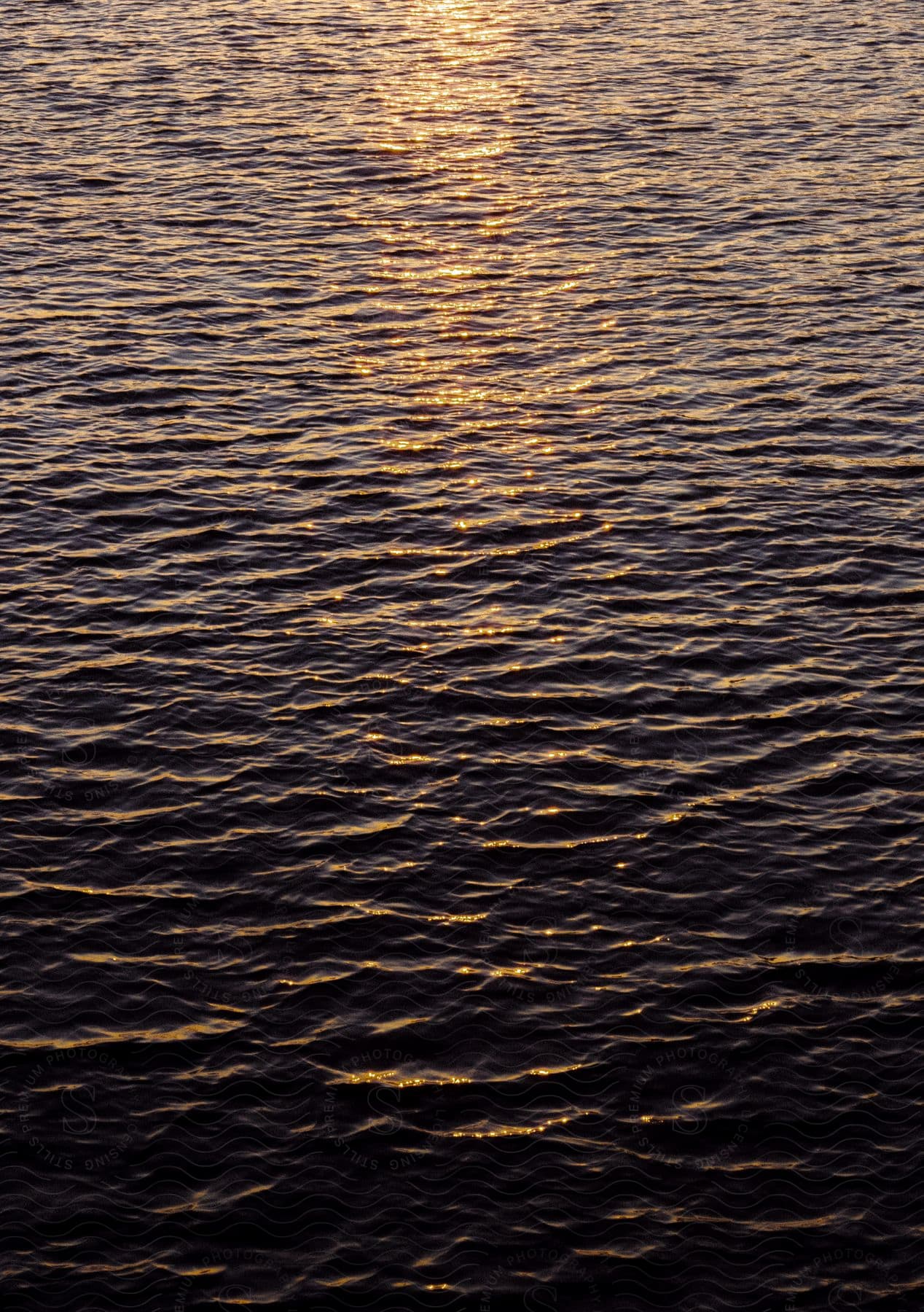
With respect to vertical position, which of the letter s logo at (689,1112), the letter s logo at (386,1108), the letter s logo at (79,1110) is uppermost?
the letter s logo at (79,1110)

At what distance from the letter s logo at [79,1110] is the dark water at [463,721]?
0.08 meters

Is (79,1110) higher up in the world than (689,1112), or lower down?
higher up

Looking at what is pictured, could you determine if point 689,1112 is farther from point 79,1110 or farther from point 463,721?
point 463,721

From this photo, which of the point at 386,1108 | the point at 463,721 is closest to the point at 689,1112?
the point at 386,1108

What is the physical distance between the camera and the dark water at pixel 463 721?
91.6ft

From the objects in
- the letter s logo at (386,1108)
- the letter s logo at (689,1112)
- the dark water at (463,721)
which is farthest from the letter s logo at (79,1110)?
the letter s logo at (689,1112)

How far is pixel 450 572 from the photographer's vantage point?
146 ft

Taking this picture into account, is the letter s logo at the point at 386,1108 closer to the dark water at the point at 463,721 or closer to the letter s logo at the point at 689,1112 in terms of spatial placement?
the dark water at the point at 463,721

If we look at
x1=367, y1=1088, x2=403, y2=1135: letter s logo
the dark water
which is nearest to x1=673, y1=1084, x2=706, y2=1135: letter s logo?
the dark water

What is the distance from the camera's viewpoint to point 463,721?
128 ft

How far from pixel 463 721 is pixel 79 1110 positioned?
13.8 metres

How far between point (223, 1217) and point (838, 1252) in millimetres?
10498

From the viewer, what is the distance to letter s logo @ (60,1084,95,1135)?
95.3ft

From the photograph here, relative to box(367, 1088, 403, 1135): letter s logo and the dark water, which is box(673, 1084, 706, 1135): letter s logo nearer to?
the dark water
